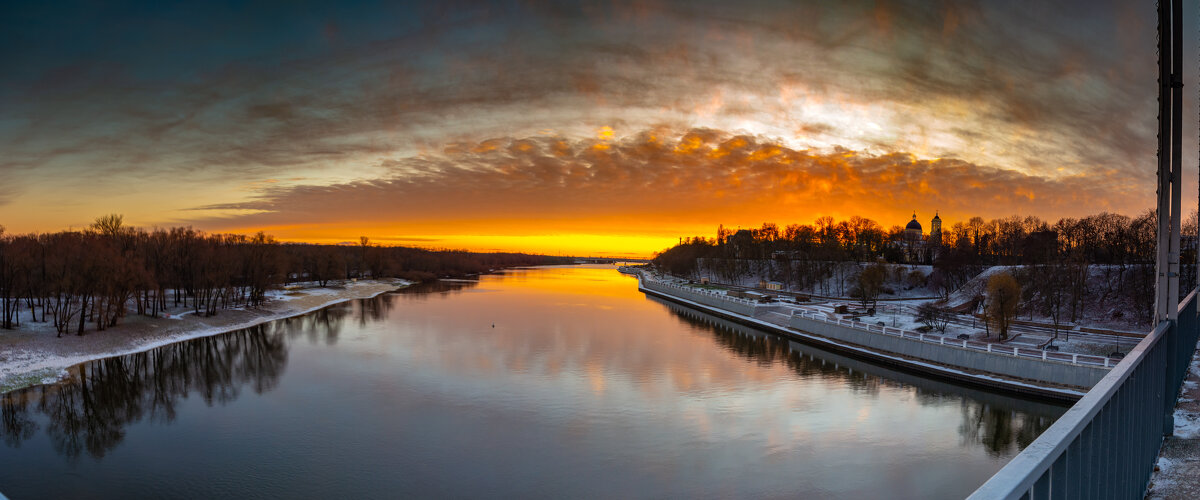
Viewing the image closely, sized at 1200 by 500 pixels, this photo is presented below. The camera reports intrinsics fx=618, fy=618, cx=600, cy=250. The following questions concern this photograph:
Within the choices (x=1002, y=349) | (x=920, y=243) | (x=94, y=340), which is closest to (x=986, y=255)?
(x=920, y=243)

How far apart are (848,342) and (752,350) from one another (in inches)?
214

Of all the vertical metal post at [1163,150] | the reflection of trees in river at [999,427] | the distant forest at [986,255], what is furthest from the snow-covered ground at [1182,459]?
the distant forest at [986,255]

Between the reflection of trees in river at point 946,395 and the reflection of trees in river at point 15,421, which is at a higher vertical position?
the reflection of trees in river at point 946,395

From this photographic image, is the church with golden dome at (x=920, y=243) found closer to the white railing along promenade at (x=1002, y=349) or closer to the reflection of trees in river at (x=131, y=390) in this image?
the white railing along promenade at (x=1002, y=349)

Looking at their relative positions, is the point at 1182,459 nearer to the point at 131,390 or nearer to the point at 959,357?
the point at 959,357

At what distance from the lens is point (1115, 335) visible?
33219 mm

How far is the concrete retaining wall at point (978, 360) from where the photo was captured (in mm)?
23016

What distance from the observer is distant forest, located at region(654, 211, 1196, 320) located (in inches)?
1731

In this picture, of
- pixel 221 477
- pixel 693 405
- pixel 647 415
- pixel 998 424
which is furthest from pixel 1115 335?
pixel 221 477

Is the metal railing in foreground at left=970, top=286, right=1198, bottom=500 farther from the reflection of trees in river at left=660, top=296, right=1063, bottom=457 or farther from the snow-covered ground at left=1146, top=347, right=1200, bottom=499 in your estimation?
the reflection of trees in river at left=660, top=296, right=1063, bottom=457

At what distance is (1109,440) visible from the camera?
377 cm

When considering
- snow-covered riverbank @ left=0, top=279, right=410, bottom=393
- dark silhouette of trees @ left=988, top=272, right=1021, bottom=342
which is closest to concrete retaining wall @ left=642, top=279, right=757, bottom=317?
dark silhouette of trees @ left=988, top=272, right=1021, bottom=342

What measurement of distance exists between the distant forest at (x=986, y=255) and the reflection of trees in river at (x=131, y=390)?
48.0m

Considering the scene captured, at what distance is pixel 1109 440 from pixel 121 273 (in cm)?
4531
